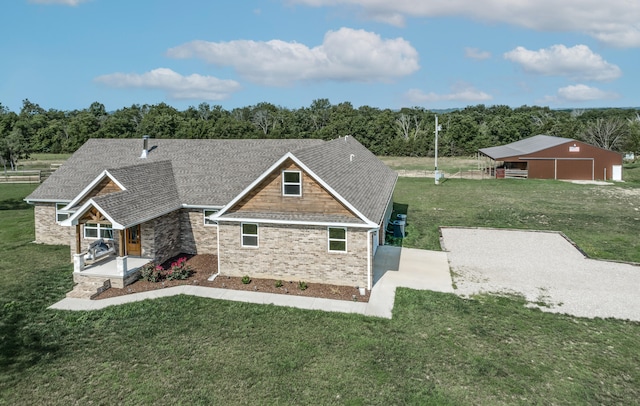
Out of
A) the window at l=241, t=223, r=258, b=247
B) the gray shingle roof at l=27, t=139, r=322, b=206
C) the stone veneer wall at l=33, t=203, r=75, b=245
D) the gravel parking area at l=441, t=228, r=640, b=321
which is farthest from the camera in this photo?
the stone veneer wall at l=33, t=203, r=75, b=245

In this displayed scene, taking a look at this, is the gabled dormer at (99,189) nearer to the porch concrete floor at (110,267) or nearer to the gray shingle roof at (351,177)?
the porch concrete floor at (110,267)

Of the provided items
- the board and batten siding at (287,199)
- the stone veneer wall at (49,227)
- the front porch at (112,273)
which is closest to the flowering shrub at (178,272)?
the front porch at (112,273)

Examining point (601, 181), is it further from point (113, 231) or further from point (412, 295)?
point (113, 231)

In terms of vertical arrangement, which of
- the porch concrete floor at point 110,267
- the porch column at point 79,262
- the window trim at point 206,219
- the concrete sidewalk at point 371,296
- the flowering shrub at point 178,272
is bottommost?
the concrete sidewalk at point 371,296

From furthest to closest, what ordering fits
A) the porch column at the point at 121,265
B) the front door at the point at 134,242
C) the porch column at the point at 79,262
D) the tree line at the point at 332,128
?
the tree line at the point at 332,128 < the front door at the point at 134,242 < the porch column at the point at 79,262 < the porch column at the point at 121,265

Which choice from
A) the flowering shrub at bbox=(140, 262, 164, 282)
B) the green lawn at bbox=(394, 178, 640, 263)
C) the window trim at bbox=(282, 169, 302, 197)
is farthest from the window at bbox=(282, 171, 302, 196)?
the green lawn at bbox=(394, 178, 640, 263)

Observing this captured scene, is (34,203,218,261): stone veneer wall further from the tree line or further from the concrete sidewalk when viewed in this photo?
the tree line
